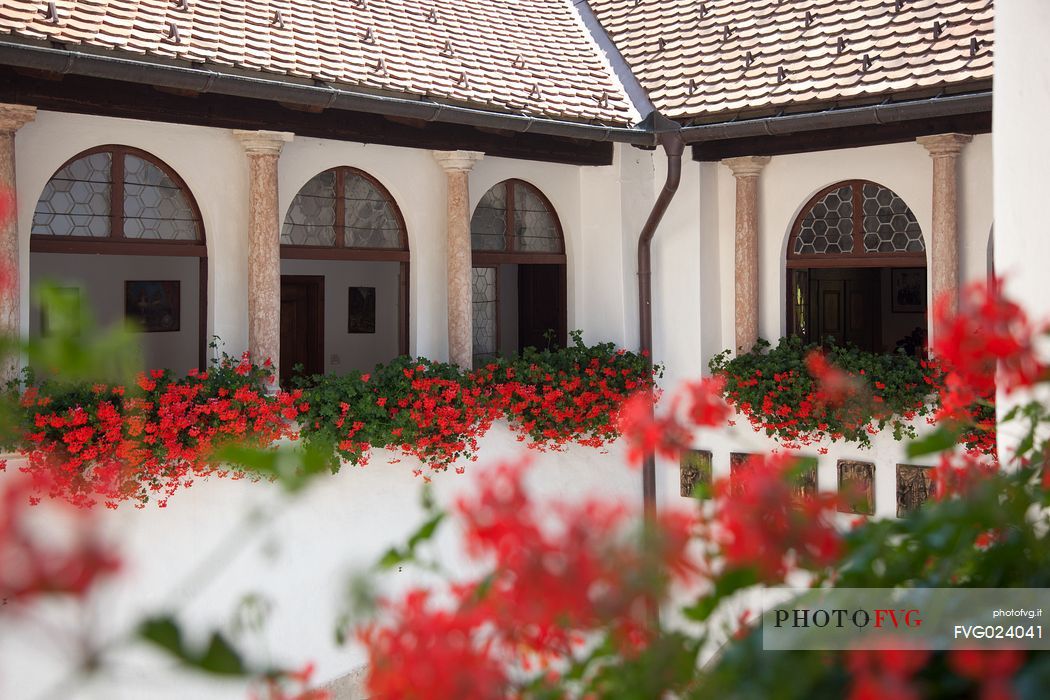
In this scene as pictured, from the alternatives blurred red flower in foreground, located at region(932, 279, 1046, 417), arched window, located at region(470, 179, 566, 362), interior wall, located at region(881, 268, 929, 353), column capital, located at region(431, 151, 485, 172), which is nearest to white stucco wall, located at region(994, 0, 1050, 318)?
blurred red flower in foreground, located at region(932, 279, 1046, 417)

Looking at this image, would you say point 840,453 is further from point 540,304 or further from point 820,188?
point 540,304

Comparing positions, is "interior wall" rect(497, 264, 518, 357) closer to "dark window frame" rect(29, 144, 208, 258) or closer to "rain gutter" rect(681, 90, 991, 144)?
"rain gutter" rect(681, 90, 991, 144)

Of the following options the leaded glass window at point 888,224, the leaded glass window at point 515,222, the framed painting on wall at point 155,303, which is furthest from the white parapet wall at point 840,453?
the framed painting on wall at point 155,303

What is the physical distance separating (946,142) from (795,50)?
1468mm

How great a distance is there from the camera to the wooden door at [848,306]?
1402 cm

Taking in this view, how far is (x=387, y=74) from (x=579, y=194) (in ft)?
8.22

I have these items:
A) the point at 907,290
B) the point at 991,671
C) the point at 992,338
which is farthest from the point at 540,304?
the point at 991,671

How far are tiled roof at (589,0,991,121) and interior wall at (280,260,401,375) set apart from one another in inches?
167

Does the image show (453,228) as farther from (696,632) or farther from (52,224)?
(696,632)

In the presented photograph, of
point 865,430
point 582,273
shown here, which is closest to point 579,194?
point 582,273

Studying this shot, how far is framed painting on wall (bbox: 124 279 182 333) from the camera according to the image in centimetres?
1141

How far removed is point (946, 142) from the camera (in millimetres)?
8070

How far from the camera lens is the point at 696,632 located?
1.40m

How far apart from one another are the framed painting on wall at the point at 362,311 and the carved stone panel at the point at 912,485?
266 inches
